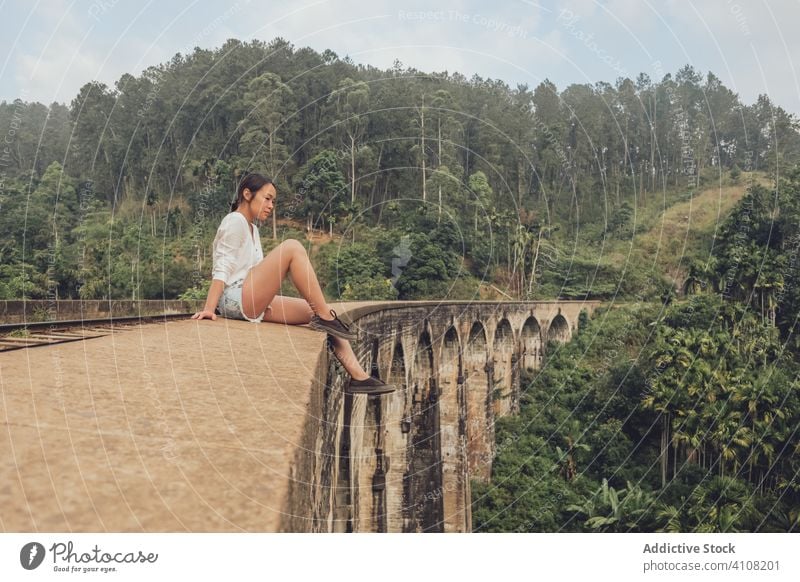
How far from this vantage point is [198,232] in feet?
60.4

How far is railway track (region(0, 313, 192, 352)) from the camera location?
4.33 metres

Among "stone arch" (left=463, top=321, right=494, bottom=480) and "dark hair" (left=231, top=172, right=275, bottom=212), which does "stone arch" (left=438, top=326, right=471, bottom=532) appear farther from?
"dark hair" (left=231, top=172, right=275, bottom=212)

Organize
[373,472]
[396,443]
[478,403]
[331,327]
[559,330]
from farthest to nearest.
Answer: [559,330]
[478,403]
[396,443]
[373,472]
[331,327]

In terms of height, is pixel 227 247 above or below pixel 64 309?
above

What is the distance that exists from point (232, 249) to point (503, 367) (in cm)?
2615

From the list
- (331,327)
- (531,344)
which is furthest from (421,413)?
(531,344)

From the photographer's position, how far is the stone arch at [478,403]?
81.6 feet

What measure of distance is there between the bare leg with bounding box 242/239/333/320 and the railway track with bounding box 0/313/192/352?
1.21 meters

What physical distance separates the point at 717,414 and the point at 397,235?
1325 cm

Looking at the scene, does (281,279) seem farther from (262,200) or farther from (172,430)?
(172,430)

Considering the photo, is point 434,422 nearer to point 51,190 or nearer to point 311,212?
point 311,212

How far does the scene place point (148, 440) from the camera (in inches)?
85.4

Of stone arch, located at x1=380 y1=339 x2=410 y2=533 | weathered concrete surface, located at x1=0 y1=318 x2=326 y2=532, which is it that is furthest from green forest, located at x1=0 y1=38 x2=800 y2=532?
weathered concrete surface, located at x1=0 y1=318 x2=326 y2=532

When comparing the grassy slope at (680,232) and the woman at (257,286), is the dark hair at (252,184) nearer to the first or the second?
the woman at (257,286)
